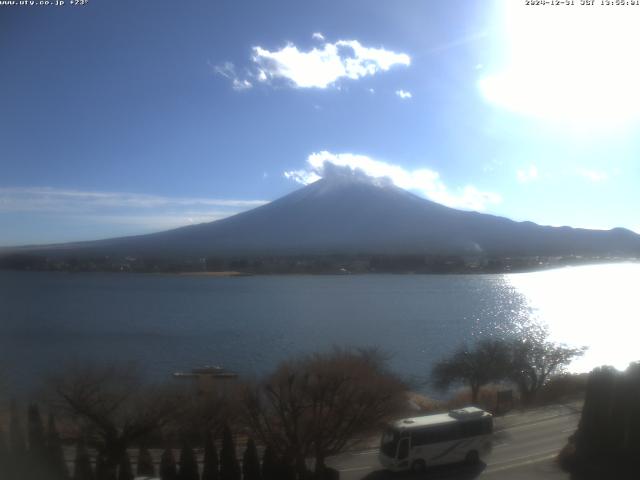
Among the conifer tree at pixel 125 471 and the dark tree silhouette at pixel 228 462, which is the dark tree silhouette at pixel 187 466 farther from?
the conifer tree at pixel 125 471

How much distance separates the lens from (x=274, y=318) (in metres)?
18.4

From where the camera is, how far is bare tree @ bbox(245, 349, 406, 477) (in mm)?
4820

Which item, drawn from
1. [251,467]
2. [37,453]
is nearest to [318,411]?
[251,467]

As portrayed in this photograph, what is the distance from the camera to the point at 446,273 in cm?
3569

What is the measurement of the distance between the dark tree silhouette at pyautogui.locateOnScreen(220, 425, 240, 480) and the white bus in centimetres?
126

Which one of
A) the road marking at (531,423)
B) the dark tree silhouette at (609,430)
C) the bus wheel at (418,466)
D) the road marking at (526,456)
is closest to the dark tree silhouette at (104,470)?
the bus wheel at (418,466)

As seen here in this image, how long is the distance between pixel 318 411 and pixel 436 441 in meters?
0.97

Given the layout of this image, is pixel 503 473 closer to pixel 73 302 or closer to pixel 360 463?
pixel 360 463

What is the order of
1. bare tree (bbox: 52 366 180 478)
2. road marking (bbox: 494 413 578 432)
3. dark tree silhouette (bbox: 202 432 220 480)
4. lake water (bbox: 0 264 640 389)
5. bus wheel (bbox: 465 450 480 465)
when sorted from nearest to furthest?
dark tree silhouette (bbox: 202 432 220 480), bare tree (bbox: 52 366 180 478), bus wheel (bbox: 465 450 480 465), road marking (bbox: 494 413 578 432), lake water (bbox: 0 264 640 389)

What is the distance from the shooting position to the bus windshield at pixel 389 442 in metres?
4.83

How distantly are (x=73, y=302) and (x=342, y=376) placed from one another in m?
20.5

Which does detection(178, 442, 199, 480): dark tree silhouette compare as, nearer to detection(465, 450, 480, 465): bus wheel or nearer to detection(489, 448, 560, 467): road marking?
detection(465, 450, 480, 465): bus wheel

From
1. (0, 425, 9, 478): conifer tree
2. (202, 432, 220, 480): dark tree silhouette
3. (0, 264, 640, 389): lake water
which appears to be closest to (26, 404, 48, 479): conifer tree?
(0, 425, 9, 478): conifer tree

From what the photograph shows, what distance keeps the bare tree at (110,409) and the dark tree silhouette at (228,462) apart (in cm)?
72
